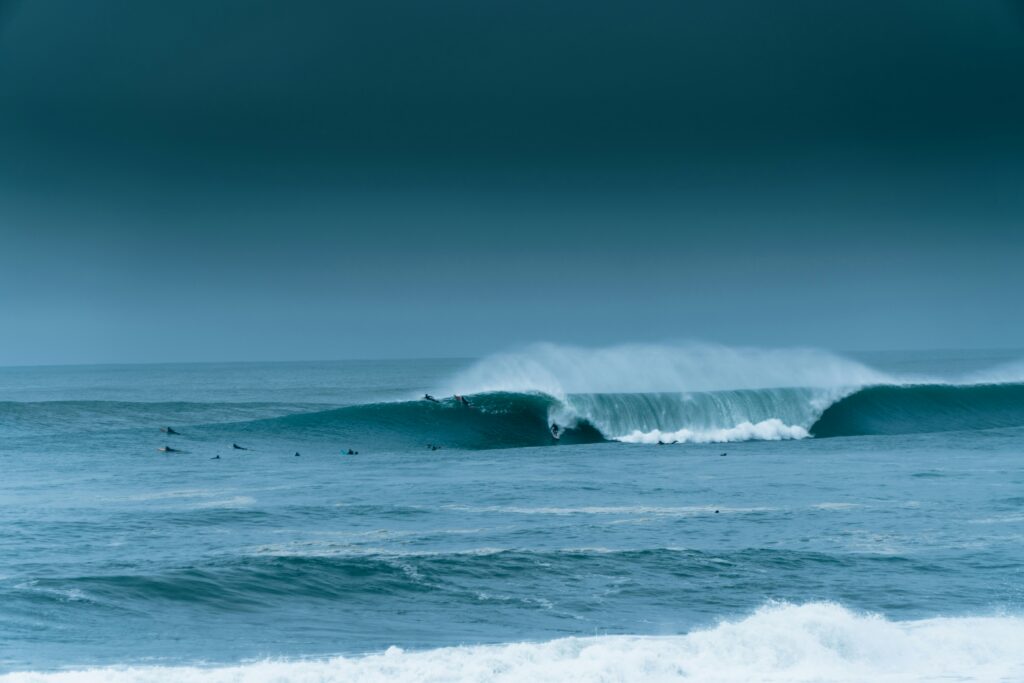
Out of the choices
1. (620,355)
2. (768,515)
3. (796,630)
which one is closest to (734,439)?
(620,355)

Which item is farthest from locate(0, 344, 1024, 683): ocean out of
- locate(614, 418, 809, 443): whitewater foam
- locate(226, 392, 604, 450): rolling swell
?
locate(614, 418, 809, 443): whitewater foam

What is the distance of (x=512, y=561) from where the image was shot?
596 inches

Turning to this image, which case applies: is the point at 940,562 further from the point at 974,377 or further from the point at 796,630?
the point at 974,377

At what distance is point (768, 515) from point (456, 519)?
6.23 m

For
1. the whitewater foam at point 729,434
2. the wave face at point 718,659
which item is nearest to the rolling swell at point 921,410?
the whitewater foam at point 729,434

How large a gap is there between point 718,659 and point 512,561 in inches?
187

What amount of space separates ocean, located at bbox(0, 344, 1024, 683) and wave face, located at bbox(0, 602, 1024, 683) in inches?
1.4

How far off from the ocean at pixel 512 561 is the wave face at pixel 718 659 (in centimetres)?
4

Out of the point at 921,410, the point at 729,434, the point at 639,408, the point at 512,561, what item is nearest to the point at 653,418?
the point at 639,408

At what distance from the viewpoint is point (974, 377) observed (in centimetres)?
4716

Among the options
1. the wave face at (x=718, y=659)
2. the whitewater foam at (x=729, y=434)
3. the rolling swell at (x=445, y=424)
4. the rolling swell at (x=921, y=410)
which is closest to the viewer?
the wave face at (x=718, y=659)

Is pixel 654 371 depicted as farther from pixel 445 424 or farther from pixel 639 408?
pixel 445 424

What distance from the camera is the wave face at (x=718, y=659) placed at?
10492 mm

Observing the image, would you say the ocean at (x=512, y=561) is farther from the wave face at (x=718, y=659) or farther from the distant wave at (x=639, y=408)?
the distant wave at (x=639, y=408)
